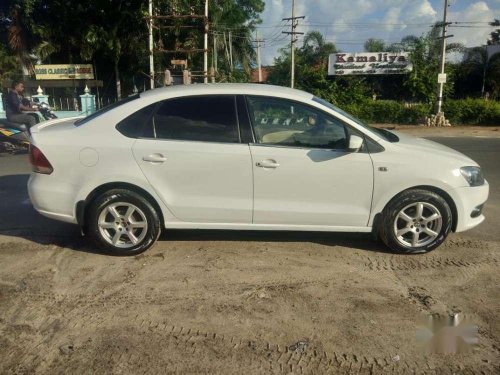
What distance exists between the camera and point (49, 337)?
3.13 m

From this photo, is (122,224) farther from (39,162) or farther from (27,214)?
(27,214)

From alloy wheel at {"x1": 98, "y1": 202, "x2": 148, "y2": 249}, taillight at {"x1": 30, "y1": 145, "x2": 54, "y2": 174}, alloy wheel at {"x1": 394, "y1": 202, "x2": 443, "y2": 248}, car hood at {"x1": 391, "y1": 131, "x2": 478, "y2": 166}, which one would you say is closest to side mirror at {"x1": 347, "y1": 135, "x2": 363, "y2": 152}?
car hood at {"x1": 391, "y1": 131, "x2": 478, "y2": 166}

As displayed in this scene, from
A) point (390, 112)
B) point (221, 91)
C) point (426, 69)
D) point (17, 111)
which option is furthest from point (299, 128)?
point (426, 69)

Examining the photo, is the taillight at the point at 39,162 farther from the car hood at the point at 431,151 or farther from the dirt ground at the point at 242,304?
the car hood at the point at 431,151

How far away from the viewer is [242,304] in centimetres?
358

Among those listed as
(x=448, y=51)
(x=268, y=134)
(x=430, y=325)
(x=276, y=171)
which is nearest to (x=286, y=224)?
(x=276, y=171)

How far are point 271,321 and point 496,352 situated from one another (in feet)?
4.80

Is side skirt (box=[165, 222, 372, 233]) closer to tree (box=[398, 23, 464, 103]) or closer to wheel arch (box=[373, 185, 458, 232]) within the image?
wheel arch (box=[373, 185, 458, 232])

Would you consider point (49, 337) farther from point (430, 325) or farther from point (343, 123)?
point (343, 123)

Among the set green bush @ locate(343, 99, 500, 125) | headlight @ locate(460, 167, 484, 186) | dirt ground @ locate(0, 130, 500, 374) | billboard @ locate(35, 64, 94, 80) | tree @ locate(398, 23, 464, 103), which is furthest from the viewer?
tree @ locate(398, 23, 464, 103)

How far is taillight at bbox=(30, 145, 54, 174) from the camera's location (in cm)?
440

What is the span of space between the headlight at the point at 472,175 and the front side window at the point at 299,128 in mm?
1194

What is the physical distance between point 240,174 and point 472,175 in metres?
2.23

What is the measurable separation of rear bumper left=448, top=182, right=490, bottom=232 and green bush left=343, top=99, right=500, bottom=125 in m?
24.1
